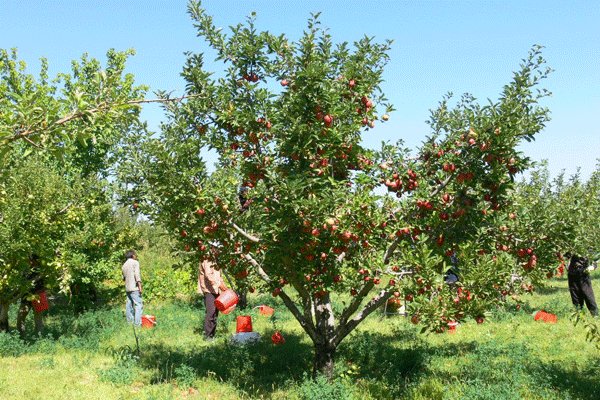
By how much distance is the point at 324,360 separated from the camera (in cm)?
762

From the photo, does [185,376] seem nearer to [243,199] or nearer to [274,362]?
[274,362]

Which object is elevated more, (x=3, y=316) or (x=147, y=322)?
(x=3, y=316)

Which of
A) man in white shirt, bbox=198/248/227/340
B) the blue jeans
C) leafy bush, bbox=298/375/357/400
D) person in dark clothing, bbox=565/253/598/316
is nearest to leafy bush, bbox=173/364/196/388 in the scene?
leafy bush, bbox=298/375/357/400

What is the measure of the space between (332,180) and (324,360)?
3.11 meters

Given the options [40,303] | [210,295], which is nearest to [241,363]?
[210,295]

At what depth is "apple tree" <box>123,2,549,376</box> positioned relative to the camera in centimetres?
599

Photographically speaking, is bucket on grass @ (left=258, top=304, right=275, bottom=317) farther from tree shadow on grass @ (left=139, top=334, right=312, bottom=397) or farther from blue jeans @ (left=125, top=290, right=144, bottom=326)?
tree shadow on grass @ (left=139, top=334, right=312, bottom=397)

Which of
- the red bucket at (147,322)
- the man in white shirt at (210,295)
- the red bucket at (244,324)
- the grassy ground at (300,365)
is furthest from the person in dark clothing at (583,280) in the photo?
the red bucket at (147,322)

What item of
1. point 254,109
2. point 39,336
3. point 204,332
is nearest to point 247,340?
point 204,332

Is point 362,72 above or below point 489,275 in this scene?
above

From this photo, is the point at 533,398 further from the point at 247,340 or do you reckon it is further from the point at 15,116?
the point at 15,116

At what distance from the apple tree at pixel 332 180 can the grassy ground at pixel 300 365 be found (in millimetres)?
1118

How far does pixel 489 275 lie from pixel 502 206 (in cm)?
105

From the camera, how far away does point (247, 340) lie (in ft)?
32.5
